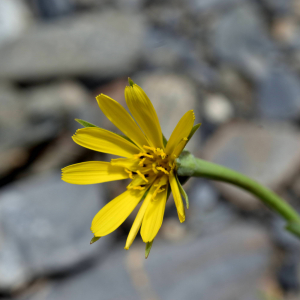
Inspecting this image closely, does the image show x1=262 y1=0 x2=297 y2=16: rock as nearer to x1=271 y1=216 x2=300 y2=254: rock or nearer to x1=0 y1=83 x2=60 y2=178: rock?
x1=271 y1=216 x2=300 y2=254: rock

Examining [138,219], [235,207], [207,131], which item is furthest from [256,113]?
[138,219]

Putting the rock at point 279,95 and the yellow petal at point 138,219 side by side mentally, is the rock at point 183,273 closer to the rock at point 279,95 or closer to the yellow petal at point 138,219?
the rock at point 279,95

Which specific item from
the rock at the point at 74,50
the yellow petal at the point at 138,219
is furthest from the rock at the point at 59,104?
the yellow petal at the point at 138,219

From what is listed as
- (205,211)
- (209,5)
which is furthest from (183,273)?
(209,5)

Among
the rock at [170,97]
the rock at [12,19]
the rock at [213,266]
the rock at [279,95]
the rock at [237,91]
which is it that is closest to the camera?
the rock at [213,266]

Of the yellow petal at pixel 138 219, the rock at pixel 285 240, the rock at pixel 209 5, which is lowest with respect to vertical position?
the rock at pixel 285 240

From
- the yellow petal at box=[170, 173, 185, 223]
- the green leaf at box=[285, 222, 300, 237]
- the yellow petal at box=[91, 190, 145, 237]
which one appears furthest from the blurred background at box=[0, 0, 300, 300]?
the yellow petal at box=[170, 173, 185, 223]

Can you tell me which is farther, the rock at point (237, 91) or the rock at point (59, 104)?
the rock at point (237, 91)

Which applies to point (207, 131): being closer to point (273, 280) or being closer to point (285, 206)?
point (273, 280)
